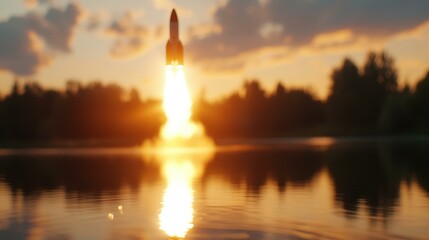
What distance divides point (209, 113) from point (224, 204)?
484ft

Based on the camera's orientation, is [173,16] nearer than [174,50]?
No

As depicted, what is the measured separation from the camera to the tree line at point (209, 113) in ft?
517

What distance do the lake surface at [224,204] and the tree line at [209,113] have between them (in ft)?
340

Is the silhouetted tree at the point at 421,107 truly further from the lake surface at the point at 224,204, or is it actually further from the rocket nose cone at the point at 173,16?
the rocket nose cone at the point at 173,16

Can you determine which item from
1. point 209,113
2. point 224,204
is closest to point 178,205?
point 224,204

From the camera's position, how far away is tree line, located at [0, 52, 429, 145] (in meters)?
158

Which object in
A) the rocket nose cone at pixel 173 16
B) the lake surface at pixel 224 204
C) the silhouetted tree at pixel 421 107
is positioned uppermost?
the rocket nose cone at pixel 173 16

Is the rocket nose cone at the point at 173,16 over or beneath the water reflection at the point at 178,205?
over

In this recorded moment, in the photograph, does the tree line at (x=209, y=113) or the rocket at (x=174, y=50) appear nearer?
the rocket at (x=174, y=50)

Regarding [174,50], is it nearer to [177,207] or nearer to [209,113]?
[177,207]

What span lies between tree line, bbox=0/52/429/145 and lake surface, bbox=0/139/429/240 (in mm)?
103534

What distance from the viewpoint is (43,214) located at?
84.9ft

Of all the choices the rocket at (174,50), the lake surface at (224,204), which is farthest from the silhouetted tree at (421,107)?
the rocket at (174,50)

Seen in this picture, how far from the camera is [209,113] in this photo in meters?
175
